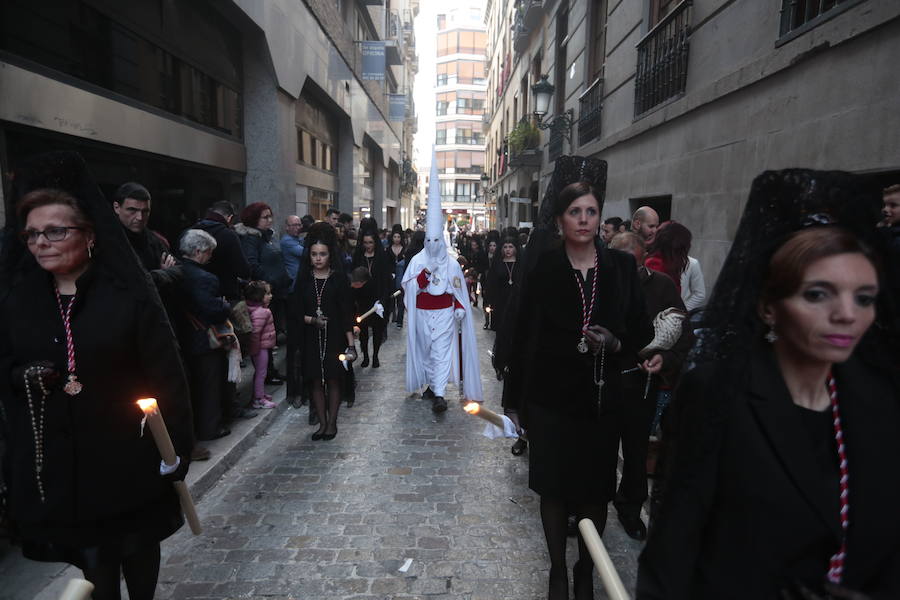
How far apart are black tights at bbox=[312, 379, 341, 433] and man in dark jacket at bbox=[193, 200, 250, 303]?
1251 millimetres

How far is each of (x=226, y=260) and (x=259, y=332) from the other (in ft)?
2.92

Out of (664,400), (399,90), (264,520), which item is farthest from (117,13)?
(399,90)

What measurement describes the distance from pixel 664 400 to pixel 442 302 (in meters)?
3.10

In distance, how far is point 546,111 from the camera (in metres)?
12.8

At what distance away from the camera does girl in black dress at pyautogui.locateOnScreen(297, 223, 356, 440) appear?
5316 mm

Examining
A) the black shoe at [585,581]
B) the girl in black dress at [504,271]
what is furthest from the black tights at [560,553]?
the girl in black dress at [504,271]

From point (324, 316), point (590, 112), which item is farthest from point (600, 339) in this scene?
point (590, 112)

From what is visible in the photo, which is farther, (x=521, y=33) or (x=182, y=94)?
(x=521, y=33)

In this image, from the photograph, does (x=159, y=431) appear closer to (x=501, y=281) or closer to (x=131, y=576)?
(x=131, y=576)

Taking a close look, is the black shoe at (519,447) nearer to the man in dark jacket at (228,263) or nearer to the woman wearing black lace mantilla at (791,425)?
the man in dark jacket at (228,263)

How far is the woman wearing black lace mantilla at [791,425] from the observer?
4.27ft

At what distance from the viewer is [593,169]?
334 cm

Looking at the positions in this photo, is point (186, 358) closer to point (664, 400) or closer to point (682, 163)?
point (664, 400)

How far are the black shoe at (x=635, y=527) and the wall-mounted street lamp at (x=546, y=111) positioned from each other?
10.6m
